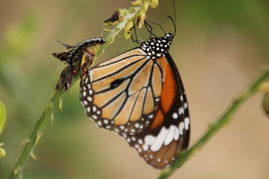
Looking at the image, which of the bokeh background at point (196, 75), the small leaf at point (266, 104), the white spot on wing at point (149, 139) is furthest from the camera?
the bokeh background at point (196, 75)

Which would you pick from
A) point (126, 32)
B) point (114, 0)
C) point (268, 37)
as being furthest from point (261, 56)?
point (126, 32)

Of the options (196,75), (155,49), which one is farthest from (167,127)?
(196,75)

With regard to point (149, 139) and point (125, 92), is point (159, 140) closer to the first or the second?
point (149, 139)

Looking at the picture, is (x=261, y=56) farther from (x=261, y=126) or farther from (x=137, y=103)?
(x=137, y=103)

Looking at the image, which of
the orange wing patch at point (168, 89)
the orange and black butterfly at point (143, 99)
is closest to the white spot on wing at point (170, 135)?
the orange and black butterfly at point (143, 99)

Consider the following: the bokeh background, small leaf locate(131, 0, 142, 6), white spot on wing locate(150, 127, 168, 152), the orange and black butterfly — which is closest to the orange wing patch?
the orange and black butterfly

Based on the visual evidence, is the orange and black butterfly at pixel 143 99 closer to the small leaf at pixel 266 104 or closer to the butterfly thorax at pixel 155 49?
the butterfly thorax at pixel 155 49
